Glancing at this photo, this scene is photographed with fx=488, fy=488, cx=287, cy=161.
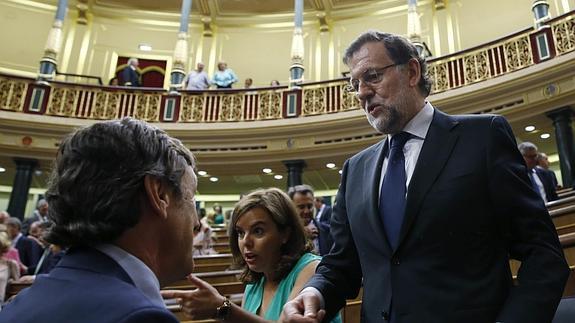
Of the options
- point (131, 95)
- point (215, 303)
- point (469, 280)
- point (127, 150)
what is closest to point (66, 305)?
point (127, 150)

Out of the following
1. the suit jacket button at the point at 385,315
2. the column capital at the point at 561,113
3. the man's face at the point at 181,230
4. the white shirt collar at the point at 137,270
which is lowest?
the suit jacket button at the point at 385,315

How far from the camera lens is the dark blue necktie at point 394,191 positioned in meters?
1.18

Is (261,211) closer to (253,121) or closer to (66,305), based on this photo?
(66,305)

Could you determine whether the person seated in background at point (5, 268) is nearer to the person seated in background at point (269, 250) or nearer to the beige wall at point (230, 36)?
the person seated in background at point (269, 250)

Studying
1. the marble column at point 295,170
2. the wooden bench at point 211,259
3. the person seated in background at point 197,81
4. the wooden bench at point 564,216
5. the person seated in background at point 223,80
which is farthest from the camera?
the person seated in background at point 223,80

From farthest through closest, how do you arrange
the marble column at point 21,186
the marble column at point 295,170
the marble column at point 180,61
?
the marble column at point 180,61, the marble column at point 295,170, the marble column at point 21,186

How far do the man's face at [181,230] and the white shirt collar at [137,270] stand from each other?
4.1 inches

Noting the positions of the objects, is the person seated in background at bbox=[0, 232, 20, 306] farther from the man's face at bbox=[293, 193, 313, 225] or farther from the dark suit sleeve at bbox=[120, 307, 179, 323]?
the dark suit sleeve at bbox=[120, 307, 179, 323]

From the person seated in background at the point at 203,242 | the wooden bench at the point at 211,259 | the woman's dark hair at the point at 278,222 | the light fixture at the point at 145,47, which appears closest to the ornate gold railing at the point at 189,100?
the light fixture at the point at 145,47

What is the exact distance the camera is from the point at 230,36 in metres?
13.0

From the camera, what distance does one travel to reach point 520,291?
39.5 inches

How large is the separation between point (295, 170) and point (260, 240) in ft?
24.5

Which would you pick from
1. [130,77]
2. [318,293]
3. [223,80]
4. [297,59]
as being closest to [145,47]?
[130,77]

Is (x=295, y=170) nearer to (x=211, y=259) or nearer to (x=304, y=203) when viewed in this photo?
(x=211, y=259)
